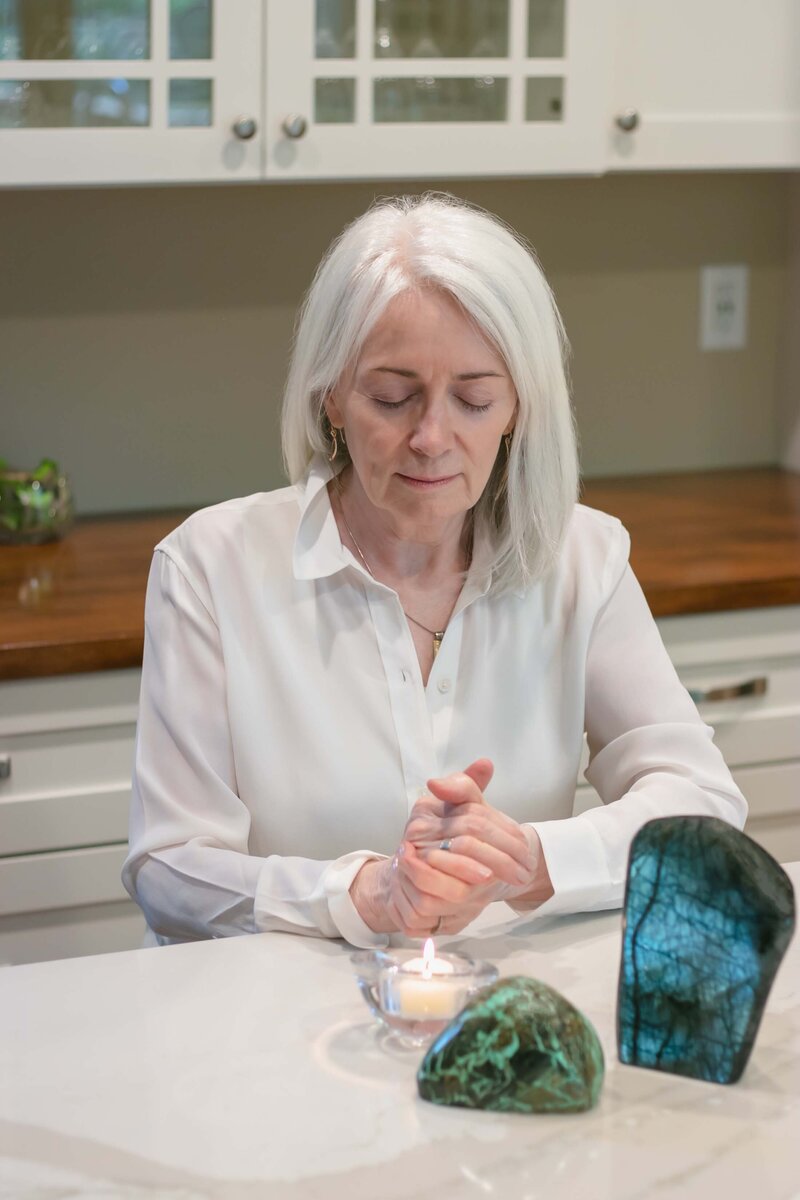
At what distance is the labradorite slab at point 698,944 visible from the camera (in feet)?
3.15

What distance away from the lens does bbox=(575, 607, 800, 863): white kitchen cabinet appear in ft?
7.31

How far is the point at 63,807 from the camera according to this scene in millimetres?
1984

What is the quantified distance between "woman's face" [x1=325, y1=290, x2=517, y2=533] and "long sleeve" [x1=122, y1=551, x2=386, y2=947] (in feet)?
0.72

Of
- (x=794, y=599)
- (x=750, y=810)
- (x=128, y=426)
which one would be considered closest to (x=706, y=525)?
(x=794, y=599)

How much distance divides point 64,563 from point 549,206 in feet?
3.67

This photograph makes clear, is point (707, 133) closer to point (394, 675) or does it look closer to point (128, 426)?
point (128, 426)

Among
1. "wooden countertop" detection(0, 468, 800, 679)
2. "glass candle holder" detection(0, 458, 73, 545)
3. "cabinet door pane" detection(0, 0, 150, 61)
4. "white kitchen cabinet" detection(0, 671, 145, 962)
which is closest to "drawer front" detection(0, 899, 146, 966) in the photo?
"white kitchen cabinet" detection(0, 671, 145, 962)

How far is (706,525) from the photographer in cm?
253

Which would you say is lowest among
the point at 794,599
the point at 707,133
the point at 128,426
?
the point at 794,599

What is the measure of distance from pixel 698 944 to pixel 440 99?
1.63 m

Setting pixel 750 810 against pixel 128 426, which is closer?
pixel 750 810

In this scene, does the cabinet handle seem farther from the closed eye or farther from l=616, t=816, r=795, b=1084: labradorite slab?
l=616, t=816, r=795, b=1084: labradorite slab

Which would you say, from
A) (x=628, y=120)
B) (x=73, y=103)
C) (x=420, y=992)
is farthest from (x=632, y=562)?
(x=420, y=992)

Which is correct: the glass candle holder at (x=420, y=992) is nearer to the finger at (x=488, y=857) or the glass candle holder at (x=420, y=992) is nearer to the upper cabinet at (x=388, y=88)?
the finger at (x=488, y=857)
